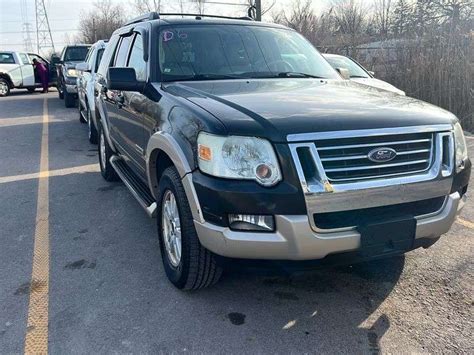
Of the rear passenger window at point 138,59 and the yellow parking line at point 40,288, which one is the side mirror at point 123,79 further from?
the yellow parking line at point 40,288

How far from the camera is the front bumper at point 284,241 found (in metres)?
2.58

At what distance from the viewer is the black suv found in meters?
2.60

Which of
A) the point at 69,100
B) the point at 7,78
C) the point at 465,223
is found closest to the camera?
the point at 465,223

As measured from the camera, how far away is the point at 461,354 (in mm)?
2652

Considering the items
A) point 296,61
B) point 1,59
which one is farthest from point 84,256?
point 1,59

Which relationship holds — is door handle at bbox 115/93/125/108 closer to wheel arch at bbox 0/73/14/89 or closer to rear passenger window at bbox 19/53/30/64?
wheel arch at bbox 0/73/14/89

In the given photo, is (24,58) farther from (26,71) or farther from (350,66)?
(350,66)

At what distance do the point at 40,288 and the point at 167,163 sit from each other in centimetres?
135

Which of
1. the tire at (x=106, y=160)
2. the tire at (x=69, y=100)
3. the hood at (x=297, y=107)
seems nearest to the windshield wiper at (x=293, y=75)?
the hood at (x=297, y=107)

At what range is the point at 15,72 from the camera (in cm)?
2073

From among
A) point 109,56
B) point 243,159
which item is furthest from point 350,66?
point 243,159

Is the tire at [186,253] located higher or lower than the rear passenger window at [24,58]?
lower

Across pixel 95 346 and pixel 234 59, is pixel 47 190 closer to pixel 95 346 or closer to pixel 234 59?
pixel 234 59

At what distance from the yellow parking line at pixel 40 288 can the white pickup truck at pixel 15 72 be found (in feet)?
55.7
